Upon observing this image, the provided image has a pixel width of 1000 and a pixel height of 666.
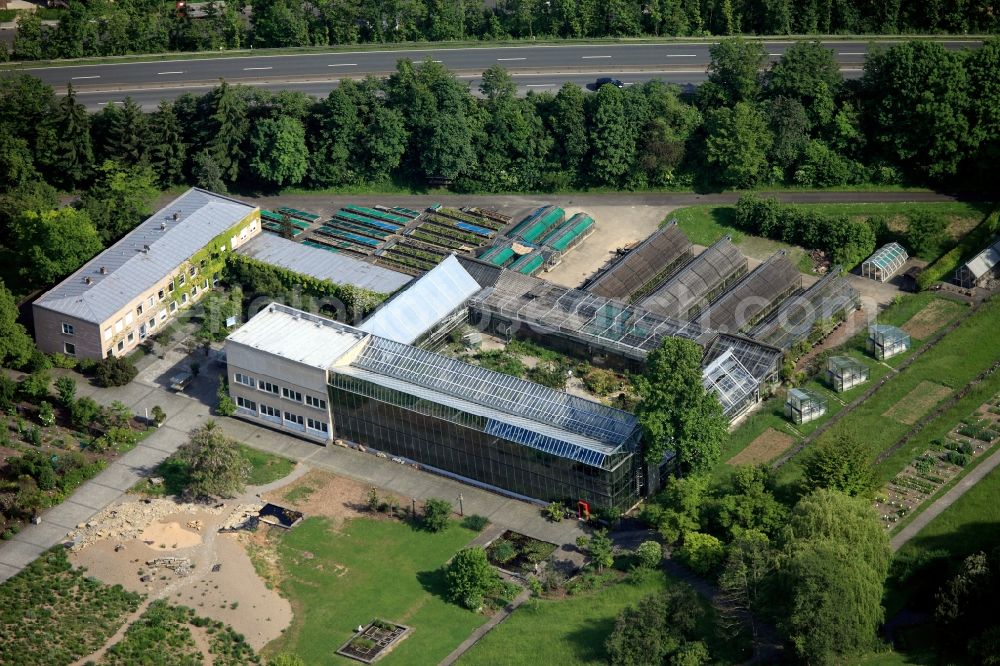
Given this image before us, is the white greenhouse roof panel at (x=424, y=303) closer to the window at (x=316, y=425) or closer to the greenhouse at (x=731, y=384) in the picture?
the window at (x=316, y=425)

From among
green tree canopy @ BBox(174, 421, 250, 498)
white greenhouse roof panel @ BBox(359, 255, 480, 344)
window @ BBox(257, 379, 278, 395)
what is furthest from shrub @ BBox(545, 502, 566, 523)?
window @ BBox(257, 379, 278, 395)

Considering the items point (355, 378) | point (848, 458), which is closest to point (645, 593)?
point (848, 458)

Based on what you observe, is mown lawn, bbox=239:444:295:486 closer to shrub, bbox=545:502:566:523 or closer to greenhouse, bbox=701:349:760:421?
shrub, bbox=545:502:566:523

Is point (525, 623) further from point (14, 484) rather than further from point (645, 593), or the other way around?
point (14, 484)

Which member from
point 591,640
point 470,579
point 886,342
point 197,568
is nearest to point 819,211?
point 886,342

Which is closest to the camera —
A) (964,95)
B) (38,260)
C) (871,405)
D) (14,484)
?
(14,484)
